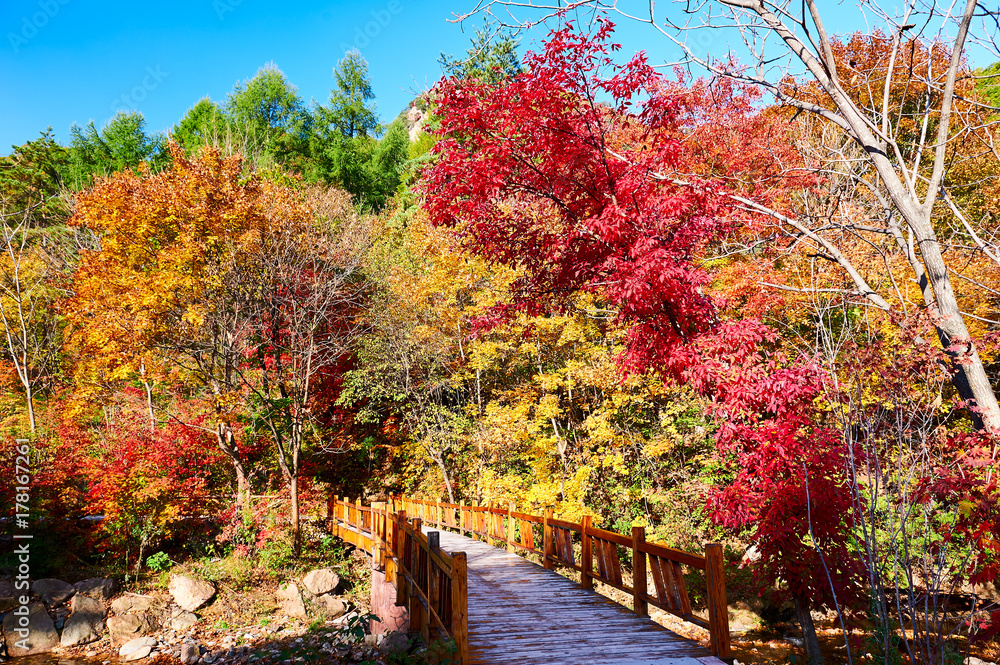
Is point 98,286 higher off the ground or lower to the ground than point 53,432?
higher

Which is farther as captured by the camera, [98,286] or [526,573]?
[98,286]

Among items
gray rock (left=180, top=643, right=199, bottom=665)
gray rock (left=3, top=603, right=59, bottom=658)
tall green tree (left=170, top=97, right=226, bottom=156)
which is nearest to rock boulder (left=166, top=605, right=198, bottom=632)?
gray rock (left=180, top=643, right=199, bottom=665)

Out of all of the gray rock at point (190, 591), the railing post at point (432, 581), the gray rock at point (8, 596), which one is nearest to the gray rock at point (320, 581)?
the gray rock at point (190, 591)

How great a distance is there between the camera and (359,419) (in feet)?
58.4

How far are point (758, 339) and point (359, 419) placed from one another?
48.2 ft

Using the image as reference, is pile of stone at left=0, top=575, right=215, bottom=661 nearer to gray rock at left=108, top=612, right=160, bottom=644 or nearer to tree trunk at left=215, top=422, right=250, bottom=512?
gray rock at left=108, top=612, right=160, bottom=644

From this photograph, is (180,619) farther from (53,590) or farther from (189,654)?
(53,590)

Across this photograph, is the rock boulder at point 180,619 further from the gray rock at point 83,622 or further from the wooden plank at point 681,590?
the wooden plank at point 681,590

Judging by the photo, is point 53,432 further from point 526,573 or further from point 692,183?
point 692,183

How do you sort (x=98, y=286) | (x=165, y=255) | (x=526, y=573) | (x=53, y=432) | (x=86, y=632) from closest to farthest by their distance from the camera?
(x=526, y=573)
(x=86, y=632)
(x=165, y=255)
(x=98, y=286)
(x=53, y=432)

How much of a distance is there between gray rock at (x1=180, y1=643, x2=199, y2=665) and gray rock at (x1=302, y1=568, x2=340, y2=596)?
8.79 feet

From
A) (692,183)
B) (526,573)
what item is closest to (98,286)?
(526,573)

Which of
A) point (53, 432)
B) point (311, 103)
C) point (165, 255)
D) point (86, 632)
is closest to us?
point (86, 632)

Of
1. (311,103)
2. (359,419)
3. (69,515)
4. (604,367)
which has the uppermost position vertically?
(311,103)
